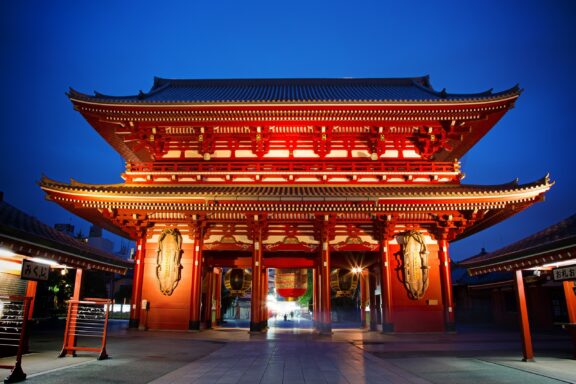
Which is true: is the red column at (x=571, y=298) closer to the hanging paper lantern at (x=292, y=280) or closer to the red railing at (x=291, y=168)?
the red railing at (x=291, y=168)

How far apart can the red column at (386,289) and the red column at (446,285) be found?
2.43m

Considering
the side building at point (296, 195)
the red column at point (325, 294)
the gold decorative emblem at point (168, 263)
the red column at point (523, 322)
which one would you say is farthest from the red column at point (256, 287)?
the red column at point (523, 322)

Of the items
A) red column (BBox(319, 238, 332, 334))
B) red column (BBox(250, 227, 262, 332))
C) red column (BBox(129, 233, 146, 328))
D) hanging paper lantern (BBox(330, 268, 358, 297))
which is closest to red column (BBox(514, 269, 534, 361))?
red column (BBox(319, 238, 332, 334))

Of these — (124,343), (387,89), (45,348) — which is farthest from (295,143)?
(45,348)

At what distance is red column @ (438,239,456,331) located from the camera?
1662 centimetres

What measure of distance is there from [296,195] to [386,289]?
6.05 meters

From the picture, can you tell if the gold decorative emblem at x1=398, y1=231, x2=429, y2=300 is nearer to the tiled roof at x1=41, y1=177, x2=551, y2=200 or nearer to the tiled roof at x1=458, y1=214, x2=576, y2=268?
the tiled roof at x1=41, y1=177, x2=551, y2=200

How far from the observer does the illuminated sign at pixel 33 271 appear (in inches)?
332

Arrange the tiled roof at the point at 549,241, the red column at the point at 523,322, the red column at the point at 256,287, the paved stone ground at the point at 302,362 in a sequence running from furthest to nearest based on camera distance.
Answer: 1. the red column at the point at 256,287
2. the red column at the point at 523,322
3. the tiled roof at the point at 549,241
4. the paved stone ground at the point at 302,362

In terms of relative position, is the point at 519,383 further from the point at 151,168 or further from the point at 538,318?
the point at 538,318

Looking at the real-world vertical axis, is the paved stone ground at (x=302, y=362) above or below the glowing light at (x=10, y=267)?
below

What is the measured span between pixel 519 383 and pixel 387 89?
20494 mm

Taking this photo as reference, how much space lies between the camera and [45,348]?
11.8 m

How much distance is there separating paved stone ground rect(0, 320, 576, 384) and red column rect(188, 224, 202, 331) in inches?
87.0
